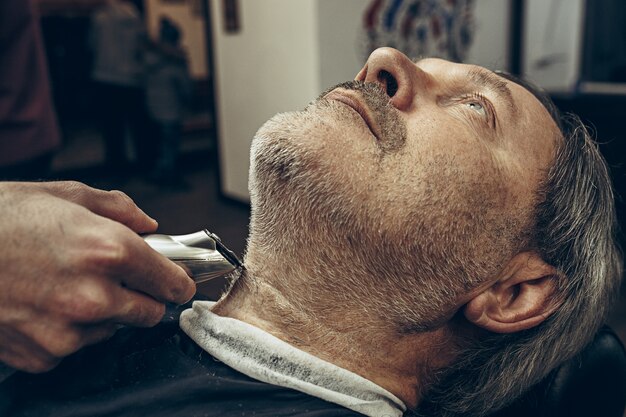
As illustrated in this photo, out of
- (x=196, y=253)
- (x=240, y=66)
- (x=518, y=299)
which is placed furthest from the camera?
(x=240, y=66)

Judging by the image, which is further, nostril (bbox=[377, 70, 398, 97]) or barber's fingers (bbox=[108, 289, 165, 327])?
nostril (bbox=[377, 70, 398, 97])

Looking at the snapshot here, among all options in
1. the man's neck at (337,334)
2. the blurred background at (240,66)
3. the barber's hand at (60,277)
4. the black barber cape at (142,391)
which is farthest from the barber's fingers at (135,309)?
the blurred background at (240,66)

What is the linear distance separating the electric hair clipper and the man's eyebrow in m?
0.64

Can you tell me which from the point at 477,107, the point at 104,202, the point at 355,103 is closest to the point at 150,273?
the point at 104,202

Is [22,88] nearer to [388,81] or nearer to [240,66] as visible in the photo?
[388,81]

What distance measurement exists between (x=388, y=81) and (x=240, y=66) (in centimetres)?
330

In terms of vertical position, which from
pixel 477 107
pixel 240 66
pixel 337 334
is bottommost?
pixel 337 334

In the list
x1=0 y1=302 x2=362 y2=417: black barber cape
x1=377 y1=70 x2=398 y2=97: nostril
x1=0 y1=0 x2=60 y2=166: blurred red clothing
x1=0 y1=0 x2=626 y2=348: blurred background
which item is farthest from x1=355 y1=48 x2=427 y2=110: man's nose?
x1=0 y1=0 x2=626 y2=348: blurred background

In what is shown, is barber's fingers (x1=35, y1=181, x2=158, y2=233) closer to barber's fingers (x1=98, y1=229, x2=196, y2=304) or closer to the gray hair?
barber's fingers (x1=98, y1=229, x2=196, y2=304)

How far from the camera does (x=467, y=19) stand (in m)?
4.44

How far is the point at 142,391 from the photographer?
0.91 meters

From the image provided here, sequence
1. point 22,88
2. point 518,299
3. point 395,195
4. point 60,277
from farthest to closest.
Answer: point 22,88
point 518,299
point 395,195
point 60,277

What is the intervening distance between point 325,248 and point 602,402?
534mm

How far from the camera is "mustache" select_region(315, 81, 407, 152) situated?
1064 mm
